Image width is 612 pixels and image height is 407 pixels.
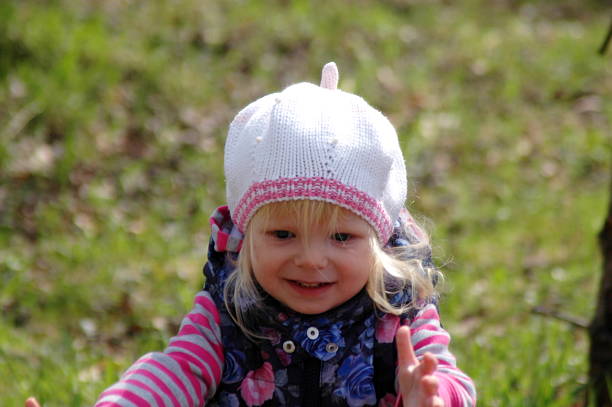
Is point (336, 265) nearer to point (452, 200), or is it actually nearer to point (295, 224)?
point (295, 224)

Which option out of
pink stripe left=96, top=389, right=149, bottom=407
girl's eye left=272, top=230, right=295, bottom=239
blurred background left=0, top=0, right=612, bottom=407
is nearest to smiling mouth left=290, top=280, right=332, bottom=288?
girl's eye left=272, top=230, right=295, bottom=239

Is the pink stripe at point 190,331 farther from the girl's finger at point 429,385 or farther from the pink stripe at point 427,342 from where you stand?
the girl's finger at point 429,385

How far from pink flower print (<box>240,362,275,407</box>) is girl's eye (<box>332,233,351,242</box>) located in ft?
1.35

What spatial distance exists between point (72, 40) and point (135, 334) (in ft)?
7.91

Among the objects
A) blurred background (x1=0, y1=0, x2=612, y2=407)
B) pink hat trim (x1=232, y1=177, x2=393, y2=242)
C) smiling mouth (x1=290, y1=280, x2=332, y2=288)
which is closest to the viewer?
pink hat trim (x1=232, y1=177, x2=393, y2=242)

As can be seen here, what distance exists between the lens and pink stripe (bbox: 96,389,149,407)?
2.20m

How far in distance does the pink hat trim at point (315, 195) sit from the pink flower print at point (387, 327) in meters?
0.27

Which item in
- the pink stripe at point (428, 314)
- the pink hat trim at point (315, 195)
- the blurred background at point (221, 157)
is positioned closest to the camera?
the pink hat trim at point (315, 195)

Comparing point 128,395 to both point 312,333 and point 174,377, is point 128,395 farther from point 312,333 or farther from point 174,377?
point 312,333

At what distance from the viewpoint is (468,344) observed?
3893 mm

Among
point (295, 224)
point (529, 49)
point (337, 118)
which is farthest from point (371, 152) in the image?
point (529, 49)

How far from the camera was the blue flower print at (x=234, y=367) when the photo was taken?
2.42m

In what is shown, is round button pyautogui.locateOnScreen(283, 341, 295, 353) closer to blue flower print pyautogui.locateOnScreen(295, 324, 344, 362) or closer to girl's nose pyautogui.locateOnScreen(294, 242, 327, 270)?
blue flower print pyautogui.locateOnScreen(295, 324, 344, 362)

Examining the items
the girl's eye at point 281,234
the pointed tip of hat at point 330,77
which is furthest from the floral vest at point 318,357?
the pointed tip of hat at point 330,77
